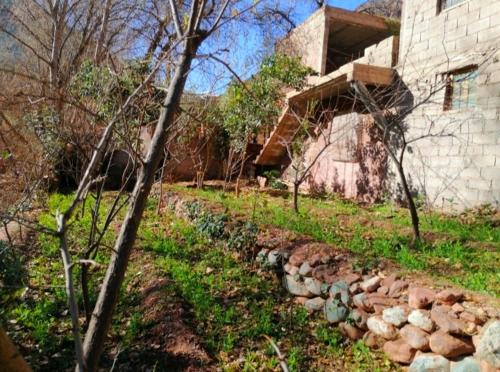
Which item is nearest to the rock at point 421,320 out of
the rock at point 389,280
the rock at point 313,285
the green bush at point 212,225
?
the rock at point 389,280

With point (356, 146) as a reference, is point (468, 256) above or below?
below

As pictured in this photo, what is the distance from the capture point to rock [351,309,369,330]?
3.90 m

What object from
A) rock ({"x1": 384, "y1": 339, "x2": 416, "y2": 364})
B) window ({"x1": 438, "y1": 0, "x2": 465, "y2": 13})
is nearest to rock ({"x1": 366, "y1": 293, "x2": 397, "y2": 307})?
rock ({"x1": 384, "y1": 339, "x2": 416, "y2": 364})

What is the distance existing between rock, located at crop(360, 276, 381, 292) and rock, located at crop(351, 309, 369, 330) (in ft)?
0.77

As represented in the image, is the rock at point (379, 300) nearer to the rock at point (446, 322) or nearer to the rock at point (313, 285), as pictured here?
the rock at point (446, 322)

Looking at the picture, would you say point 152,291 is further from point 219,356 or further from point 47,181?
point 47,181

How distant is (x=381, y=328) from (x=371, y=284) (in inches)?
19.5

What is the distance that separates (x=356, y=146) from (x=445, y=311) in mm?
6828

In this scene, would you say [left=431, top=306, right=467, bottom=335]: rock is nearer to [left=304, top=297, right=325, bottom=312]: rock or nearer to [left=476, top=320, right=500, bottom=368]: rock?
[left=476, top=320, right=500, bottom=368]: rock

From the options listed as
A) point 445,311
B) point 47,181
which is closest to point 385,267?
point 445,311

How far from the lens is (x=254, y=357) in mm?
3596

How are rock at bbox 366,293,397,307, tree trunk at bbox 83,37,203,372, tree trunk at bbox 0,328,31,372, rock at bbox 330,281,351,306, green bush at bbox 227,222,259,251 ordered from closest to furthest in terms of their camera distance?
tree trunk at bbox 0,328,31,372
tree trunk at bbox 83,37,203,372
rock at bbox 366,293,397,307
rock at bbox 330,281,351,306
green bush at bbox 227,222,259,251

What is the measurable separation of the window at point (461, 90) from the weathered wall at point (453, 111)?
11cm

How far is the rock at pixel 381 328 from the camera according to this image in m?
3.63
